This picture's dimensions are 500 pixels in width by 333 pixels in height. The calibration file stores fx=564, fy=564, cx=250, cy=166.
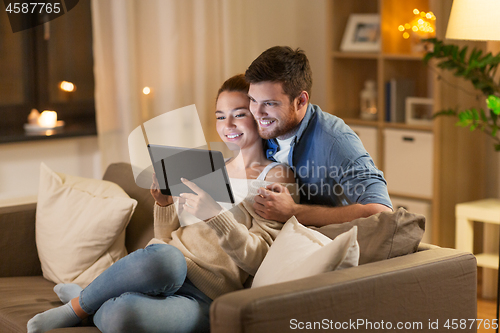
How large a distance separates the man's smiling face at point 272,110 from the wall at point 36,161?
1577 millimetres

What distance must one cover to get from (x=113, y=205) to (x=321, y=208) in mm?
754

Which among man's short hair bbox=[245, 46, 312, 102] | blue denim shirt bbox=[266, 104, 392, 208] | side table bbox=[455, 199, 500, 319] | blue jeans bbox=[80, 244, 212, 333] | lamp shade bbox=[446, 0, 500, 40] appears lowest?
side table bbox=[455, 199, 500, 319]

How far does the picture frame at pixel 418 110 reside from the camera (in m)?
2.99

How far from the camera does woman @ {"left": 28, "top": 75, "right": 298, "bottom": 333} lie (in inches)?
53.3

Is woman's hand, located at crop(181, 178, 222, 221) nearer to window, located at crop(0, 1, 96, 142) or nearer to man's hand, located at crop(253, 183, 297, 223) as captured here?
man's hand, located at crop(253, 183, 297, 223)

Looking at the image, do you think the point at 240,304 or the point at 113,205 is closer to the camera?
the point at 240,304

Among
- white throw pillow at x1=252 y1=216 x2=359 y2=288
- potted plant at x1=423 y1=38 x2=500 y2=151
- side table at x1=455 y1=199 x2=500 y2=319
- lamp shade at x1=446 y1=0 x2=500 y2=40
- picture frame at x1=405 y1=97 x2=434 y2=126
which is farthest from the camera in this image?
picture frame at x1=405 y1=97 x2=434 y2=126

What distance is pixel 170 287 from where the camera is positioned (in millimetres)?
1396

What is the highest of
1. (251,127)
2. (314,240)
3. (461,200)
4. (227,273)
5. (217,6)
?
(217,6)

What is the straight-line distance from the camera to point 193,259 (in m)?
1.50

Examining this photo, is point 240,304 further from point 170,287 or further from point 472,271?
point 472,271

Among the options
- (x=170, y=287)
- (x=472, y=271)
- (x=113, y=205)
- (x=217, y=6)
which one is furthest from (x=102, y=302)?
(x=217, y=6)

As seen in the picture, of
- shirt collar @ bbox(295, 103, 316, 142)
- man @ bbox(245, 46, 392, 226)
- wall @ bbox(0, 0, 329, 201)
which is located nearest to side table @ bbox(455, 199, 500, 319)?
wall @ bbox(0, 0, 329, 201)

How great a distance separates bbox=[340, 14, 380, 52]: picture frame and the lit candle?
1.64 metres
